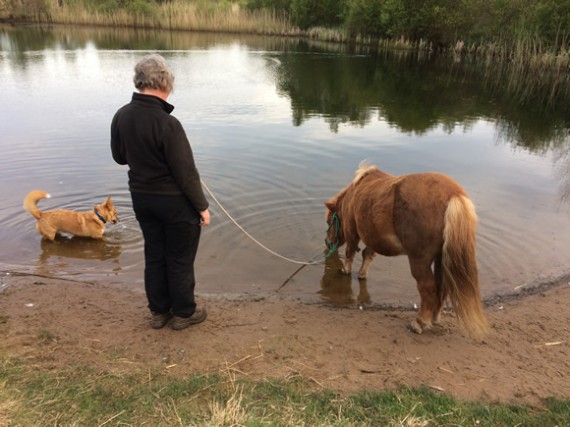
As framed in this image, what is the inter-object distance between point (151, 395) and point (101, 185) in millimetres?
6100

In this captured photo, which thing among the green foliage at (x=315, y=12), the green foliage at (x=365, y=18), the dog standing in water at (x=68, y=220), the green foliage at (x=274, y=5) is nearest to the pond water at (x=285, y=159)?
the dog standing in water at (x=68, y=220)

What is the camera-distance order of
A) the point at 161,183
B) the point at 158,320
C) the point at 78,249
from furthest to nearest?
the point at 78,249, the point at 158,320, the point at 161,183

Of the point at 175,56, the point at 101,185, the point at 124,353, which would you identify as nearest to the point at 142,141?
the point at 124,353

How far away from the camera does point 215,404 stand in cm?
280

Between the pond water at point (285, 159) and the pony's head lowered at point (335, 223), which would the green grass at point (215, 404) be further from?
the pony's head lowered at point (335, 223)

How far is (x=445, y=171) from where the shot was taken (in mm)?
9461

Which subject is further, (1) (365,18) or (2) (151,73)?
(1) (365,18)

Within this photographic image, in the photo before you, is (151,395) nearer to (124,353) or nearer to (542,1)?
(124,353)

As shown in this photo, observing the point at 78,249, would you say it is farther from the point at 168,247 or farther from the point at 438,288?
the point at 438,288

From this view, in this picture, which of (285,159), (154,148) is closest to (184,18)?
(285,159)

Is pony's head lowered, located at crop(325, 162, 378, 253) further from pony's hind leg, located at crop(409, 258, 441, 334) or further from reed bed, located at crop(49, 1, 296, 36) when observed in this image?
reed bed, located at crop(49, 1, 296, 36)

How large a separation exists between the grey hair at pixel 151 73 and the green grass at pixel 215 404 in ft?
7.63

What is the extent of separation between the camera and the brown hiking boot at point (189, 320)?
3.98m

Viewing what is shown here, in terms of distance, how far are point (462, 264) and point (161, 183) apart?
2.75 m
